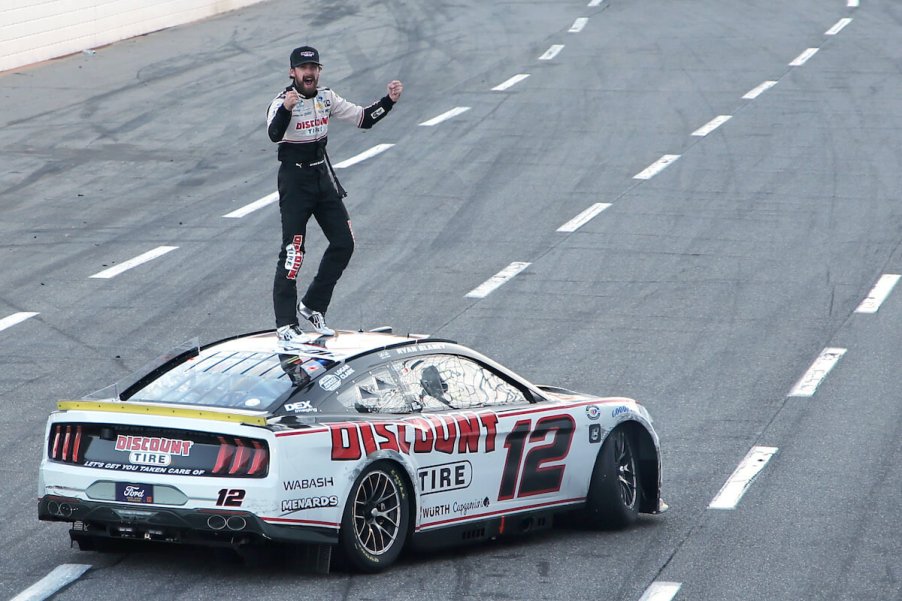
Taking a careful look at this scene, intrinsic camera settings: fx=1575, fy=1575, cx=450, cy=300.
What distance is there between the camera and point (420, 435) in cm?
859

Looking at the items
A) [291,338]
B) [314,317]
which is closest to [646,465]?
[291,338]

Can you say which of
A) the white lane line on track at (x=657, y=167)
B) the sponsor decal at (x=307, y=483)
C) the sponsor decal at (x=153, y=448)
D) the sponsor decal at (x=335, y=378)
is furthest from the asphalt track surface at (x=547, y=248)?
the sponsor decal at (x=335, y=378)

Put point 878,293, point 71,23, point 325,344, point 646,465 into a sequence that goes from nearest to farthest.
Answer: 1. point 325,344
2. point 646,465
3. point 878,293
4. point 71,23

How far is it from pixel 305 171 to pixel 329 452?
356 centimetres

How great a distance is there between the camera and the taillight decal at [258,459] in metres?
7.75

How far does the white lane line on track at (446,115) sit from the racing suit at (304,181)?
46.5ft

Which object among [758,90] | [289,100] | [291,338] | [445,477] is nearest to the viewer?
[445,477]

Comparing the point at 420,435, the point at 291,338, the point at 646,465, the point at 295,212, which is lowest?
the point at 646,465

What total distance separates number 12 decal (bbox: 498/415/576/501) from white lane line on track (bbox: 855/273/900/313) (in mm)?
7737

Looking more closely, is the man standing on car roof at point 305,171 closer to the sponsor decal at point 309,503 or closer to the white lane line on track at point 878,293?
the sponsor decal at point 309,503

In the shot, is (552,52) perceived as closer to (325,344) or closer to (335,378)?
(325,344)

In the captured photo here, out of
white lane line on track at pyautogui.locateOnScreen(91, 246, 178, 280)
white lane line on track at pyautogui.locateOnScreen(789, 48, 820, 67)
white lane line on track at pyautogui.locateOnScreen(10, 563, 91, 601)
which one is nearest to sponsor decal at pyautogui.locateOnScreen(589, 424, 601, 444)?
white lane line on track at pyautogui.locateOnScreen(10, 563, 91, 601)

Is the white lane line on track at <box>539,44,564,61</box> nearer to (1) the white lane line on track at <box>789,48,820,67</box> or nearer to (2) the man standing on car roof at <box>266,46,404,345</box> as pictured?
(1) the white lane line on track at <box>789,48,820,67</box>

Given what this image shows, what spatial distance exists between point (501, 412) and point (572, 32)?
26.1m
